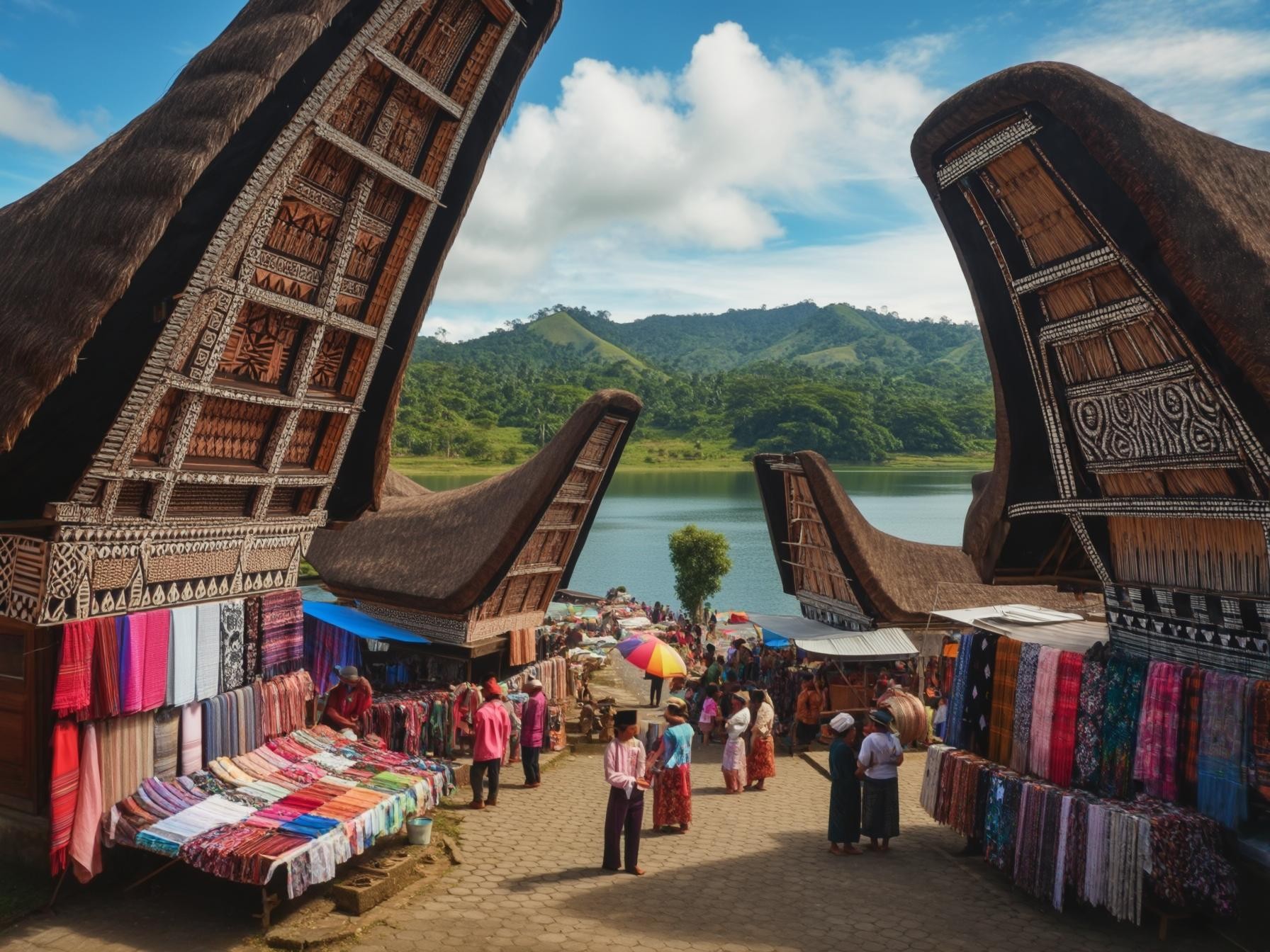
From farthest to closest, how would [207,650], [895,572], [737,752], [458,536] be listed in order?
[895,572]
[458,536]
[737,752]
[207,650]

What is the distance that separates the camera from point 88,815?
6.64 meters

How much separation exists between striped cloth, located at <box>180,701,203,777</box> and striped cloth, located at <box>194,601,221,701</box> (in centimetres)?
11

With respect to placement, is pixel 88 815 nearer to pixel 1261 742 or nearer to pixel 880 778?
pixel 880 778

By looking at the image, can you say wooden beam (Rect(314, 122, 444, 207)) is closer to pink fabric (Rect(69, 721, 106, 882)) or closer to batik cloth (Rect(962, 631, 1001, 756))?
pink fabric (Rect(69, 721, 106, 882))

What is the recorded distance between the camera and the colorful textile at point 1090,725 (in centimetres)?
737

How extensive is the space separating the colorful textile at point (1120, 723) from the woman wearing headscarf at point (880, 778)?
171 cm

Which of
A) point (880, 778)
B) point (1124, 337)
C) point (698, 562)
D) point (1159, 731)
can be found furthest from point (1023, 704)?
point (698, 562)

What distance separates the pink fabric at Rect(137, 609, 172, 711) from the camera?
709cm

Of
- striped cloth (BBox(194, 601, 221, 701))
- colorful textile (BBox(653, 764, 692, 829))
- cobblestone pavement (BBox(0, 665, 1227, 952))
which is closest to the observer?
cobblestone pavement (BBox(0, 665, 1227, 952))

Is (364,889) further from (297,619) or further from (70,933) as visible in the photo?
(297,619)

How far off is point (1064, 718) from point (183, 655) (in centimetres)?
709

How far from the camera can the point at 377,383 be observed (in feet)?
29.8

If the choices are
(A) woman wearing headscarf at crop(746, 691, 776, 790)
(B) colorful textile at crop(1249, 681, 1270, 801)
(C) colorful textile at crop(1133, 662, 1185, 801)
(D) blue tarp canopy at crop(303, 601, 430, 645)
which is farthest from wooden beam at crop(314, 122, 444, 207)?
(B) colorful textile at crop(1249, 681, 1270, 801)

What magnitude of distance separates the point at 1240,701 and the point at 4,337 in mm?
8521
